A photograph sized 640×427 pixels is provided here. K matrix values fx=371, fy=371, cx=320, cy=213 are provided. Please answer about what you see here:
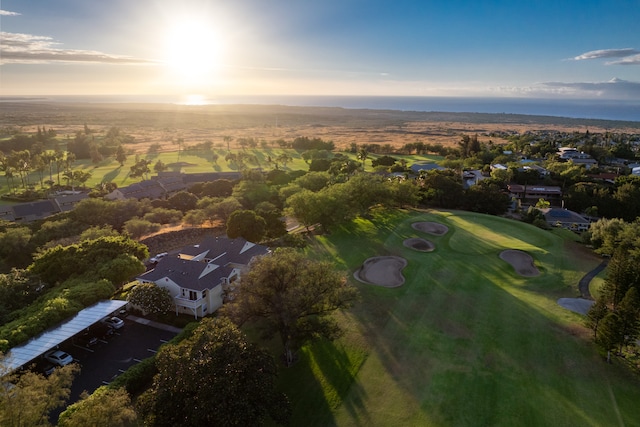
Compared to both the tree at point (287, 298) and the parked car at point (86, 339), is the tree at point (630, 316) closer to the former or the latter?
the tree at point (287, 298)

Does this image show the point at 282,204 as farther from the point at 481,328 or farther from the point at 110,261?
the point at 481,328

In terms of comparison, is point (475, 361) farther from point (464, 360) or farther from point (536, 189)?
point (536, 189)

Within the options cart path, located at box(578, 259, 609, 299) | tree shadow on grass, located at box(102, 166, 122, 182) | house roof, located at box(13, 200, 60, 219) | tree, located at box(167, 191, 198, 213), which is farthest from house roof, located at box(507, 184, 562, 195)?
tree shadow on grass, located at box(102, 166, 122, 182)

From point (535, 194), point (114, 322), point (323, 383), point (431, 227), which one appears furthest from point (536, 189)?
point (114, 322)

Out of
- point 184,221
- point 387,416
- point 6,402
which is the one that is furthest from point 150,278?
point 184,221

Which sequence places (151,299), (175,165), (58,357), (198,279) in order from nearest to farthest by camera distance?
(58,357), (151,299), (198,279), (175,165)

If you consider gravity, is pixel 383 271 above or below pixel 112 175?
below

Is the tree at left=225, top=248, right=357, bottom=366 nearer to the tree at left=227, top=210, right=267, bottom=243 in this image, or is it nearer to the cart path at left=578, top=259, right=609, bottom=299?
the tree at left=227, top=210, right=267, bottom=243

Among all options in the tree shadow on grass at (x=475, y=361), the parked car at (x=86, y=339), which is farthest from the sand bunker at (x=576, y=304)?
the parked car at (x=86, y=339)
